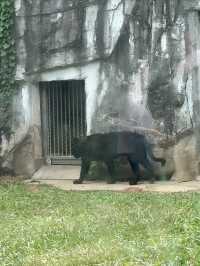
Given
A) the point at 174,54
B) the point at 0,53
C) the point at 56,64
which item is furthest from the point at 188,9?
the point at 0,53

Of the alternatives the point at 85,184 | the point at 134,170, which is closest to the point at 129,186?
the point at 134,170

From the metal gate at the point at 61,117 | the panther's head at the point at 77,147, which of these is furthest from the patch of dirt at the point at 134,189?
the metal gate at the point at 61,117

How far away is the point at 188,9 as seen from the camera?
37.5 feet

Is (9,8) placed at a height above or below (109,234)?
above

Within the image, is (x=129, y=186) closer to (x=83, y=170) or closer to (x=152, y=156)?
(x=152, y=156)

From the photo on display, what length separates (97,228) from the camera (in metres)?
7.22

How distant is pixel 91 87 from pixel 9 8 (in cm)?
195

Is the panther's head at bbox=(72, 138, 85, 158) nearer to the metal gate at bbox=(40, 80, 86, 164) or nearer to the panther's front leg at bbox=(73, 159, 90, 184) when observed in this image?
the panther's front leg at bbox=(73, 159, 90, 184)

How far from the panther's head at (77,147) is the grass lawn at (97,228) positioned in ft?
4.71

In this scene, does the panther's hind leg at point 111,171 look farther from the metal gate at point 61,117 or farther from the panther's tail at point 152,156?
the metal gate at point 61,117

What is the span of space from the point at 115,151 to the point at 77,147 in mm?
652

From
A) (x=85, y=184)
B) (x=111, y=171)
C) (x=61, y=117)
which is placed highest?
(x=61, y=117)

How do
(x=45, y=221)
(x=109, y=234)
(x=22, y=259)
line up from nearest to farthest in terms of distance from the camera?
(x=22, y=259) → (x=109, y=234) → (x=45, y=221)

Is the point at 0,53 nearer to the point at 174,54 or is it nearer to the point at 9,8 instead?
the point at 9,8
